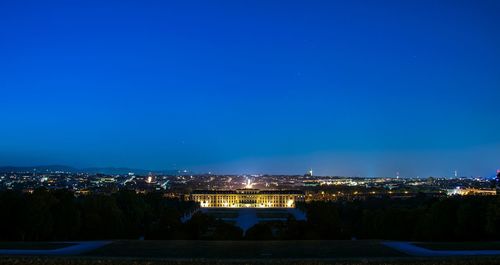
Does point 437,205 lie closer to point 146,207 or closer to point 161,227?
point 161,227

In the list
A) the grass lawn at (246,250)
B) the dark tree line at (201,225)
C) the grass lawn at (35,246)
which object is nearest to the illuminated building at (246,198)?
the dark tree line at (201,225)

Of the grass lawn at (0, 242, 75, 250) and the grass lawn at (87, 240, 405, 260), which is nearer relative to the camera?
the grass lawn at (87, 240, 405, 260)

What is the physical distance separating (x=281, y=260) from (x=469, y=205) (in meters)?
24.4

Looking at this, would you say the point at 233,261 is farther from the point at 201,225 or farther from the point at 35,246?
the point at 201,225

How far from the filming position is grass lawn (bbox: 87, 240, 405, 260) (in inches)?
1113

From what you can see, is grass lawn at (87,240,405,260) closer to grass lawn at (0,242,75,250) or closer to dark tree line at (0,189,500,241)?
grass lawn at (0,242,75,250)

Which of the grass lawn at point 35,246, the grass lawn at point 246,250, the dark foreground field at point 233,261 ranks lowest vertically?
the grass lawn at point 246,250

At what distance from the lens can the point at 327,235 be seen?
47.1m

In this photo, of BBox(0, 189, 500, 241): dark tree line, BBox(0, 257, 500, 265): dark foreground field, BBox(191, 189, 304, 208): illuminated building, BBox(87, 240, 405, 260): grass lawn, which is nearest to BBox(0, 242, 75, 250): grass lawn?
BBox(87, 240, 405, 260): grass lawn

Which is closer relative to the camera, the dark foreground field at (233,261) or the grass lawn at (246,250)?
the dark foreground field at (233,261)

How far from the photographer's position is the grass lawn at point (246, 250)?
92.8 feet

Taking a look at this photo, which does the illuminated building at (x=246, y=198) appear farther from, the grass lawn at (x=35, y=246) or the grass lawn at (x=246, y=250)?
the grass lawn at (x=35, y=246)

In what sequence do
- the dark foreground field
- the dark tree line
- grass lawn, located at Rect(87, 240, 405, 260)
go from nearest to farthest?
the dark foreground field
grass lawn, located at Rect(87, 240, 405, 260)
the dark tree line

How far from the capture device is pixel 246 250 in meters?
30.3
